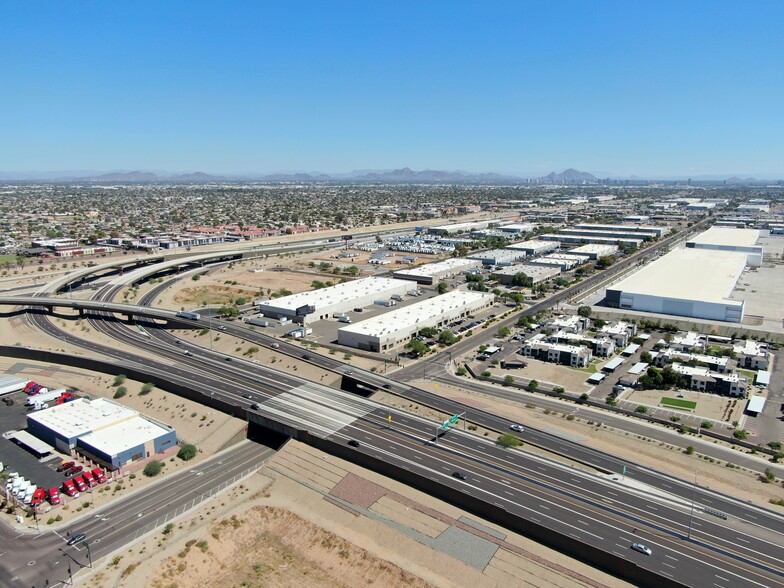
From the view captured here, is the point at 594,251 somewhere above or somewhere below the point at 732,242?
below

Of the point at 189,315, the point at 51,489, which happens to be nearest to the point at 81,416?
the point at 51,489

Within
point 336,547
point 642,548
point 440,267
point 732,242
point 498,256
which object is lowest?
point 336,547

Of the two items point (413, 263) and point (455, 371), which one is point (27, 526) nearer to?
point (455, 371)

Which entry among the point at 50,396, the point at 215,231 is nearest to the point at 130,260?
the point at 215,231

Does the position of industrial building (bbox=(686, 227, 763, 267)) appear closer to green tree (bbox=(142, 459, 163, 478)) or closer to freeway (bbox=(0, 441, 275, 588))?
freeway (bbox=(0, 441, 275, 588))

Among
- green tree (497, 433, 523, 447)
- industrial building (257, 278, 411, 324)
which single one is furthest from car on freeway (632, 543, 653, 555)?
industrial building (257, 278, 411, 324)

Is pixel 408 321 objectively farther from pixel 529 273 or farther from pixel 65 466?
pixel 529 273

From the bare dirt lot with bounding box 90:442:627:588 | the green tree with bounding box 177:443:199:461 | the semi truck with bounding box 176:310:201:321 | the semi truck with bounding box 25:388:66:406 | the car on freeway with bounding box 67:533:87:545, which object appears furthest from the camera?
the semi truck with bounding box 176:310:201:321
